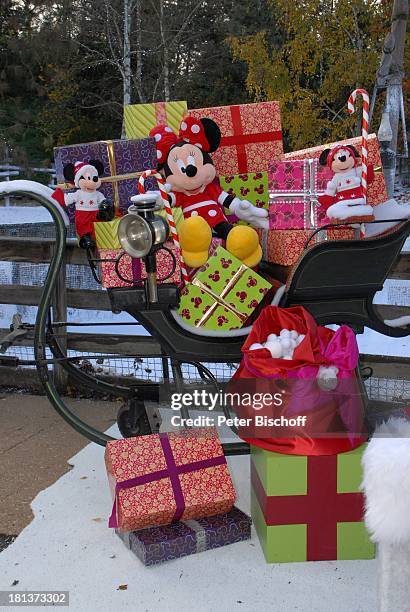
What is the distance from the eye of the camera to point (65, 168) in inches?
115

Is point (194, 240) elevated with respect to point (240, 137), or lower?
lower

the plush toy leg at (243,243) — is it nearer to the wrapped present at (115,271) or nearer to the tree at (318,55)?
the wrapped present at (115,271)

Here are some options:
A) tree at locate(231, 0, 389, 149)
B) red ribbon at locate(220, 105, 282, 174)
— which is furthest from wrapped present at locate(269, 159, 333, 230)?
tree at locate(231, 0, 389, 149)

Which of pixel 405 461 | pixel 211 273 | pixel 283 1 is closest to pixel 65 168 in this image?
pixel 211 273

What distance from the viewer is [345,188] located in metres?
2.81

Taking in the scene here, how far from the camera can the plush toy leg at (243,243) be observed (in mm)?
2807

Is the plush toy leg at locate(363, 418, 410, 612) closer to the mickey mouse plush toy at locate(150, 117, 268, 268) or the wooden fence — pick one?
the mickey mouse plush toy at locate(150, 117, 268, 268)

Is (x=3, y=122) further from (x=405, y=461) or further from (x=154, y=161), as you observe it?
(x=405, y=461)

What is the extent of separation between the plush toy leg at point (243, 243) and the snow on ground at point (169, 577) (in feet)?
3.76

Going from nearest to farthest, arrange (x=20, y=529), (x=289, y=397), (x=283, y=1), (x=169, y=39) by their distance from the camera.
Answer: (x=289, y=397), (x=20, y=529), (x=283, y=1), (x=169, y=39)

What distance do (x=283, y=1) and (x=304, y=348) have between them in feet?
32.1

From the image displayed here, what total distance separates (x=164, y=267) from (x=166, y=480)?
83 centimetres

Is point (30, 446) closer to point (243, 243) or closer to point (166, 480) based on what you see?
point (166, 480)

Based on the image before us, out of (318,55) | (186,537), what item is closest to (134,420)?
(186,537)
